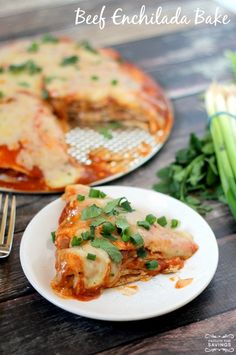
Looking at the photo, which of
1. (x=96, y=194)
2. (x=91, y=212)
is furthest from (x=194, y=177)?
(x=91, y=212)

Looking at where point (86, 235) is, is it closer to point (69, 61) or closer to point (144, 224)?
point (144, 224)

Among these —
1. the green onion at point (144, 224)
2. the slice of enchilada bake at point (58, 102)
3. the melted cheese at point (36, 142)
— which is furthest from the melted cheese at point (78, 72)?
the green onion at point (144, 224)

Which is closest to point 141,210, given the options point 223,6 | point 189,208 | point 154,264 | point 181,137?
point 189,208

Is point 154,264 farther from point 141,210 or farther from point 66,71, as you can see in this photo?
point 66,71

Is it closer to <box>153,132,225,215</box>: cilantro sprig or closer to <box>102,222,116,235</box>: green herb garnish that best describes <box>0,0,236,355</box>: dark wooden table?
<box>153,132,225,215</box>: cilantro sprig

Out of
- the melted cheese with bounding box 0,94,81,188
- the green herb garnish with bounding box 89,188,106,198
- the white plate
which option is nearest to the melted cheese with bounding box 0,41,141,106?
the melted cheese with bounding box 0,94,81,188

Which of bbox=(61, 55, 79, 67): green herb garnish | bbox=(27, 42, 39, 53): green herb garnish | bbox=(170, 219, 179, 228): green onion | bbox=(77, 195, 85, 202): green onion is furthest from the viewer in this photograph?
bbox=(27, 42, 39, 53): green herb garnish

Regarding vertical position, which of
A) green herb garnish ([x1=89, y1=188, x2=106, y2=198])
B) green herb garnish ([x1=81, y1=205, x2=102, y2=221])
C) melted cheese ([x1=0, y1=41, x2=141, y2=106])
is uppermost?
melted cheese ([x1=0, y1=41, x2=141, y2=106])
